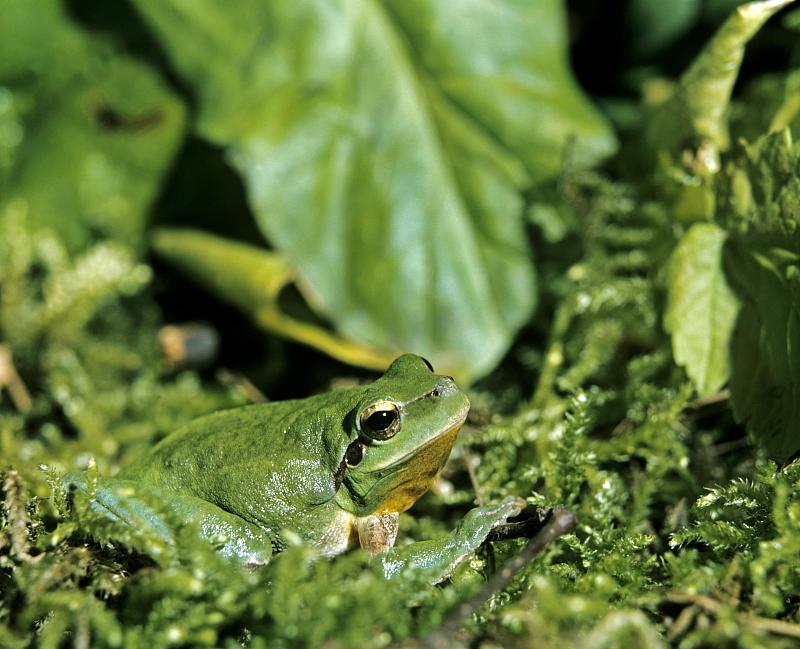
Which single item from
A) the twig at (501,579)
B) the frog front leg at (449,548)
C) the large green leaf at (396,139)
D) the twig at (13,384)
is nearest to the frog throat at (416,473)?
the frog front leg at (449,548)

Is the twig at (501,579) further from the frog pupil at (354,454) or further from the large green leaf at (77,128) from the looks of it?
the large green leaf at (77,128)

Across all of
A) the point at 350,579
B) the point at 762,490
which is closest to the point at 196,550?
the point at 350,579

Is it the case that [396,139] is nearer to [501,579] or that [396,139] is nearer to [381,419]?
[381,419]

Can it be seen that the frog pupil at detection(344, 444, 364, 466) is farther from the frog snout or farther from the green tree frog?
the frog snout

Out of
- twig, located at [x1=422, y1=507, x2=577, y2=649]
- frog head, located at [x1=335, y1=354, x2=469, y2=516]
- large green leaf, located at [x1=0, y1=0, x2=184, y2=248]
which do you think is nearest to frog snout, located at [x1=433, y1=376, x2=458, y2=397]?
frog head, located at [x1=335, y1=354, x2=469, y2=516]

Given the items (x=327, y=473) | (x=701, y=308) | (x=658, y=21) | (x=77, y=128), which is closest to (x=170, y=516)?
(x=327, y=473)
